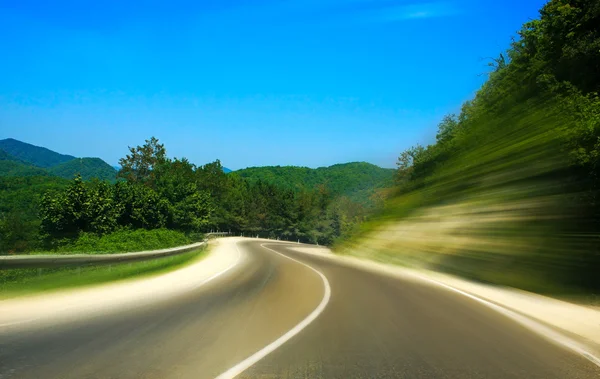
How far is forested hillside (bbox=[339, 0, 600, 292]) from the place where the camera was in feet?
44.9

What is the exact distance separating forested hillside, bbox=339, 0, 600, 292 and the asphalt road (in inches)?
213

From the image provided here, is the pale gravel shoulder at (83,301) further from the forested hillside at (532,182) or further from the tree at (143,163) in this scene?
the tree at (143,163)

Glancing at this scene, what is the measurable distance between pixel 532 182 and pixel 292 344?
40.2 ft

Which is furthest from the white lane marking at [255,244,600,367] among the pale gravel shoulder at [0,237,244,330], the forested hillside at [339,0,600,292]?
the pale gravel shoulder at [0,237,244,330]

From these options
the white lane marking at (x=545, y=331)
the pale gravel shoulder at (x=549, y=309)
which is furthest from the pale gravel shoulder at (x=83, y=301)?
the pale gravel shoulder at (x=549, y=309)

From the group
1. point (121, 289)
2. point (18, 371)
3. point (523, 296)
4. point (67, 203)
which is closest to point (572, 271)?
point (523, 296)

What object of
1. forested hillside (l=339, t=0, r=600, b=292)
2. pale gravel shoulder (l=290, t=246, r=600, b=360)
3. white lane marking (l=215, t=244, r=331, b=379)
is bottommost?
pale gravel shoulder (l=290, t=246, r=600, b=360)

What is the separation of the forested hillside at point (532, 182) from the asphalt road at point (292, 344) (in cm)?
541

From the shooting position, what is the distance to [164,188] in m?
60.7

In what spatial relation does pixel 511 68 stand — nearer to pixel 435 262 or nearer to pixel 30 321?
pixel 435 262

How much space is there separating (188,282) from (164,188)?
158 feet

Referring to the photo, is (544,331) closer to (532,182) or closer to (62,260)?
(532,182)

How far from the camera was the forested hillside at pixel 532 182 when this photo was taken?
13.7m

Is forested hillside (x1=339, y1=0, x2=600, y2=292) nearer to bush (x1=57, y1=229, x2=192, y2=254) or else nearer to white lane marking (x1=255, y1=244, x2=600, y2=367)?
white lane marking (x1=255, y1=244, x2=600, y2=367)
